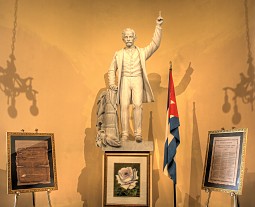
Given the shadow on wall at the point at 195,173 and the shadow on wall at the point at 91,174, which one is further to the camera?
the shadow on wall at the point at 91,174

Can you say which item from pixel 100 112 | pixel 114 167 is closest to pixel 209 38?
pixel 100 112

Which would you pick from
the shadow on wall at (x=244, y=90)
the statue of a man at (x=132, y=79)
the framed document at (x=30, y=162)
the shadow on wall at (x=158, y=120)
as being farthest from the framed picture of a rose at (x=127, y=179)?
the shadow on wall at (x=244, y=90)

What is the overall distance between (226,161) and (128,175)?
103 cm

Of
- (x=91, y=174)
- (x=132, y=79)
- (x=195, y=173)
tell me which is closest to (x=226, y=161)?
(x=195, y=173)

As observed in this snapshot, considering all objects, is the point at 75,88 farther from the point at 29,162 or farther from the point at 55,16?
the point at 29,162

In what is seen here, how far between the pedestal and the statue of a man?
0.66ft

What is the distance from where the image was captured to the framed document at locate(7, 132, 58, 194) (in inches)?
151

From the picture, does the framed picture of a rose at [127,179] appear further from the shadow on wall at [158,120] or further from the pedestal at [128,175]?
the shadow on wall at [158,120]

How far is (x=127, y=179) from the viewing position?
13.5 ft

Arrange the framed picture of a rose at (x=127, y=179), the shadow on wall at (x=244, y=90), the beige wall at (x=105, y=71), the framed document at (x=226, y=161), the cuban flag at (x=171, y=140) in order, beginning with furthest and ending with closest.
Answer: the beige wall at (x=105, y=71) → the shadow on wall at (x=244, y=90) → the cuban flag at (x=171, y=140) → the framed picture of a rose at (x=127, y=179) → the framed document at (x=226, y=161)

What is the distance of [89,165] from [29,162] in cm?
133

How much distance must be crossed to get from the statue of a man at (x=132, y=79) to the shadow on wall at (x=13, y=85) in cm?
110

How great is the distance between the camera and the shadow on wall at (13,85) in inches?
183

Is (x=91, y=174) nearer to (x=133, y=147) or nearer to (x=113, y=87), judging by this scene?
(x=133, y=147)
